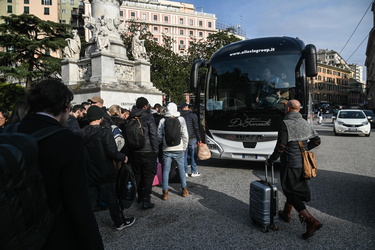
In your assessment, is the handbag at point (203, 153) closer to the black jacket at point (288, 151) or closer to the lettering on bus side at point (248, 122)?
the lettering on bus side at point (248, 122)

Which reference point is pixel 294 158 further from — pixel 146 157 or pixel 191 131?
pixel 191 131

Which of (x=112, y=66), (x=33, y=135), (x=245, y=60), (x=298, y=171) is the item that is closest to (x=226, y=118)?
(x=245, y=60)

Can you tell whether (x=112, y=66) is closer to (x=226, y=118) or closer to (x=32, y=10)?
(x=226, y=118)

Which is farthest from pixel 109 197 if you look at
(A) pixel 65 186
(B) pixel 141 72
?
(B) pixel 141 72

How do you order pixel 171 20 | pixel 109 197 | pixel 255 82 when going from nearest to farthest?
pixel 109 197 → pixel 255 82 → pixel 171 20

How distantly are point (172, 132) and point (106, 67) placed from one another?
989 centimetres

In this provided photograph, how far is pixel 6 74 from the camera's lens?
22.7 m

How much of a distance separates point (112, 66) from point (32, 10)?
216 ft

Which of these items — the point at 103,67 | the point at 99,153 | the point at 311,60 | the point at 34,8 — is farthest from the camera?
the point at 34,8

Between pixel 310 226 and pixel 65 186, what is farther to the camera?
pixel 310 226

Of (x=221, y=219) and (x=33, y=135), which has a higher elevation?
(x=33, y=135)

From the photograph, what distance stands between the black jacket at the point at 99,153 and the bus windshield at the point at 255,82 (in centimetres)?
439

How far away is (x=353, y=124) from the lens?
52.0 ft

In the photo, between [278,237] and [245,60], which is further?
[245,60]
